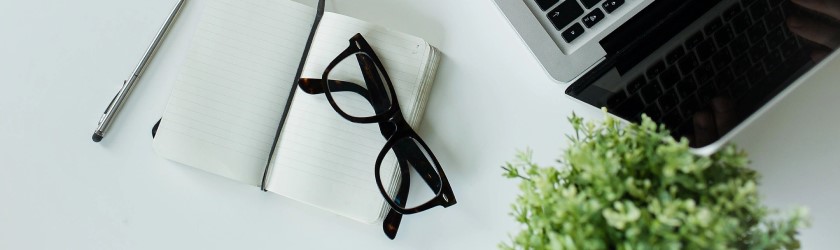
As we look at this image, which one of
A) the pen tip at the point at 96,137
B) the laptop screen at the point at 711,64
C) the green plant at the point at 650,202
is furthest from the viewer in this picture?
the pen tip at the point at 96,137

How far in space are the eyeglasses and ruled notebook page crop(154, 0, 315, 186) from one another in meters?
0.06

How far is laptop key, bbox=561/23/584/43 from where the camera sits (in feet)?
1.98

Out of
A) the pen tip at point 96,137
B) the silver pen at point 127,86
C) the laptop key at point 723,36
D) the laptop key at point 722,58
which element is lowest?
the laptop key at point 722,58

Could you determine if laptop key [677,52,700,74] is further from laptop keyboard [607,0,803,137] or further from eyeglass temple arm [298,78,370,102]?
eyeglass temple arm [298,78,370,102]

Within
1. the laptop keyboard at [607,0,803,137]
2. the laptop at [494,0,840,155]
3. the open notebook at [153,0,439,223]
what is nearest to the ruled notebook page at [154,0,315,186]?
the open notebook at [153,0,439,223]

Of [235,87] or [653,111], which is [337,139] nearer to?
[235,87]

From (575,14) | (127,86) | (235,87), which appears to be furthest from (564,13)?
(127,86)

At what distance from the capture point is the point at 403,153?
626mm

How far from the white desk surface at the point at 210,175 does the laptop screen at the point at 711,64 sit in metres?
0.07

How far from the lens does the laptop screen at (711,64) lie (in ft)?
1.79

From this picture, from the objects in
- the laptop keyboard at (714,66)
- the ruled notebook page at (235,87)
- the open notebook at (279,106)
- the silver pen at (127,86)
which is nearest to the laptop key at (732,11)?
the laptop keyboard at (714,66)

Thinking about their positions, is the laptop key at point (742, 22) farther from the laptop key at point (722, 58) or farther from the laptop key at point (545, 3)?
the laptop key at point (545, 3)

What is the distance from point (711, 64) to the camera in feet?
1.85

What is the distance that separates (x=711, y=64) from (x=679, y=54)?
0.03 metres
